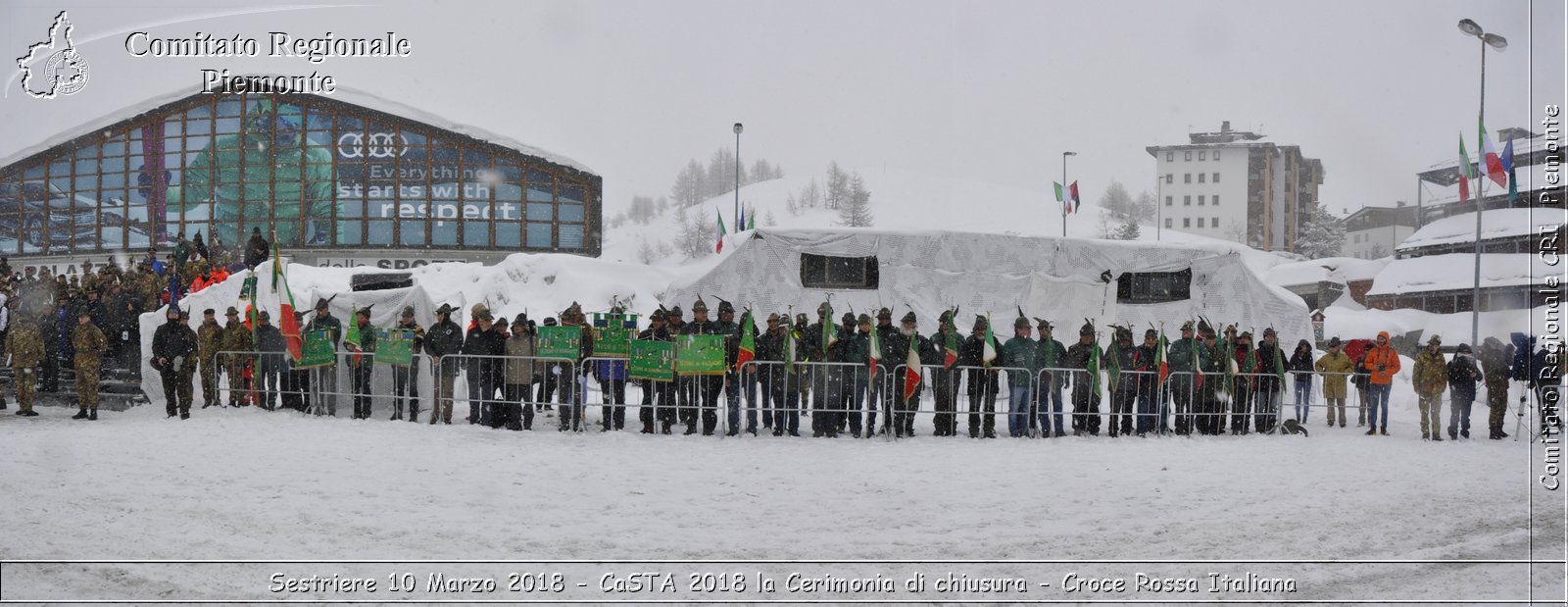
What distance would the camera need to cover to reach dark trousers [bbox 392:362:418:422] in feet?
43.0

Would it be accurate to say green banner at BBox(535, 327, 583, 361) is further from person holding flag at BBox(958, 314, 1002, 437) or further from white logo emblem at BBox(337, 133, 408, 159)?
white logo emblem at BBox(337, 133, 408, 159)

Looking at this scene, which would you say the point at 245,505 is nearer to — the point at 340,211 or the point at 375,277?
the point at 375,277

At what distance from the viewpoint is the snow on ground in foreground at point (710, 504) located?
21.8ft

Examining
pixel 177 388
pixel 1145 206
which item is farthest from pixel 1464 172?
pixel 1145 206

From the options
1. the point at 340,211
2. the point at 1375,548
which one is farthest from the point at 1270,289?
the point at 340,211

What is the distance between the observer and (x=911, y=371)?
12484 mm

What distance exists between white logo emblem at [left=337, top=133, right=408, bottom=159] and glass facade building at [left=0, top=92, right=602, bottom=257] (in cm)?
4

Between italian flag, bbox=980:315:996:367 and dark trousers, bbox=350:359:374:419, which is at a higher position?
italian flag, bbox=980:315:996:367

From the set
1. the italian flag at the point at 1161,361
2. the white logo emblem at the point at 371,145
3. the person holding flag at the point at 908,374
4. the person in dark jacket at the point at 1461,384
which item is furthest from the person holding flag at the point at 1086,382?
the white logo emblem at the point at 371,145

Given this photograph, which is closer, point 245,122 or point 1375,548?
point 1375,548

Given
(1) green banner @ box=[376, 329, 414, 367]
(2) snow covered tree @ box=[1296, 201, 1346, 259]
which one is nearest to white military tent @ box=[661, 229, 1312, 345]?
(1) green banner @ box=[376, 329, 414, 367]

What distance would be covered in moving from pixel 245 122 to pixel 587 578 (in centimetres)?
3653

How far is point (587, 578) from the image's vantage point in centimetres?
628

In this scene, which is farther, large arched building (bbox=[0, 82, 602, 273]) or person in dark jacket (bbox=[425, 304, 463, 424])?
large arched building (bbox=[0, 82, 602, 273])
